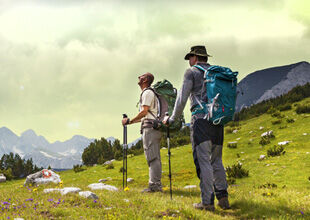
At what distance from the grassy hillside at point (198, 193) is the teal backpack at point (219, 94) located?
1968 mm

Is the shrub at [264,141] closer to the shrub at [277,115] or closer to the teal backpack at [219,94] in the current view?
the shrub at [277,115]

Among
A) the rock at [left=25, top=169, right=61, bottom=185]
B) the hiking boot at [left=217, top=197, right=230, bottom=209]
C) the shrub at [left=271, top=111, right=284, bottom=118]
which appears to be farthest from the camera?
the shrub at [left=271, top=111, right=284, bottom=118]

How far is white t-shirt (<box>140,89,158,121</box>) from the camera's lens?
27.0 feet

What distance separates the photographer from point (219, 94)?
18.7 ft

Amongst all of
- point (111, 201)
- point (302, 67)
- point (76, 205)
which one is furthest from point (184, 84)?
point (302, 67)

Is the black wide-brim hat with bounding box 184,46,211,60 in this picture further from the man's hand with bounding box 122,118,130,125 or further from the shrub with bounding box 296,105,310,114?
the shrub with bounding box 296,105,310,114

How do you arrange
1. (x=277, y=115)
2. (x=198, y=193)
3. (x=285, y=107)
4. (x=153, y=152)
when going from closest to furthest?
(x=153, y=152) < (x=198, y=193) < (x=277, y=115) < (x=285, y=107)

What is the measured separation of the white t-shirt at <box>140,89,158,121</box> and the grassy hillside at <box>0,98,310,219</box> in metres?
2.38

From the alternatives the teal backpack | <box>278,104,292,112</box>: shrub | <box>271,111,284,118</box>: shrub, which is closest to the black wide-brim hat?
the teal backpack

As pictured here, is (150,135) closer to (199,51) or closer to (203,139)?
(203,139)

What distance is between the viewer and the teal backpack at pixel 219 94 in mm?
5695

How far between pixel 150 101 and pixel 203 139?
2794 millimetres

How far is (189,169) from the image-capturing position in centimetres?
1719

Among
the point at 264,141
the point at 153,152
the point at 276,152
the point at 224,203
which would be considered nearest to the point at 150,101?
the point at 153,152
